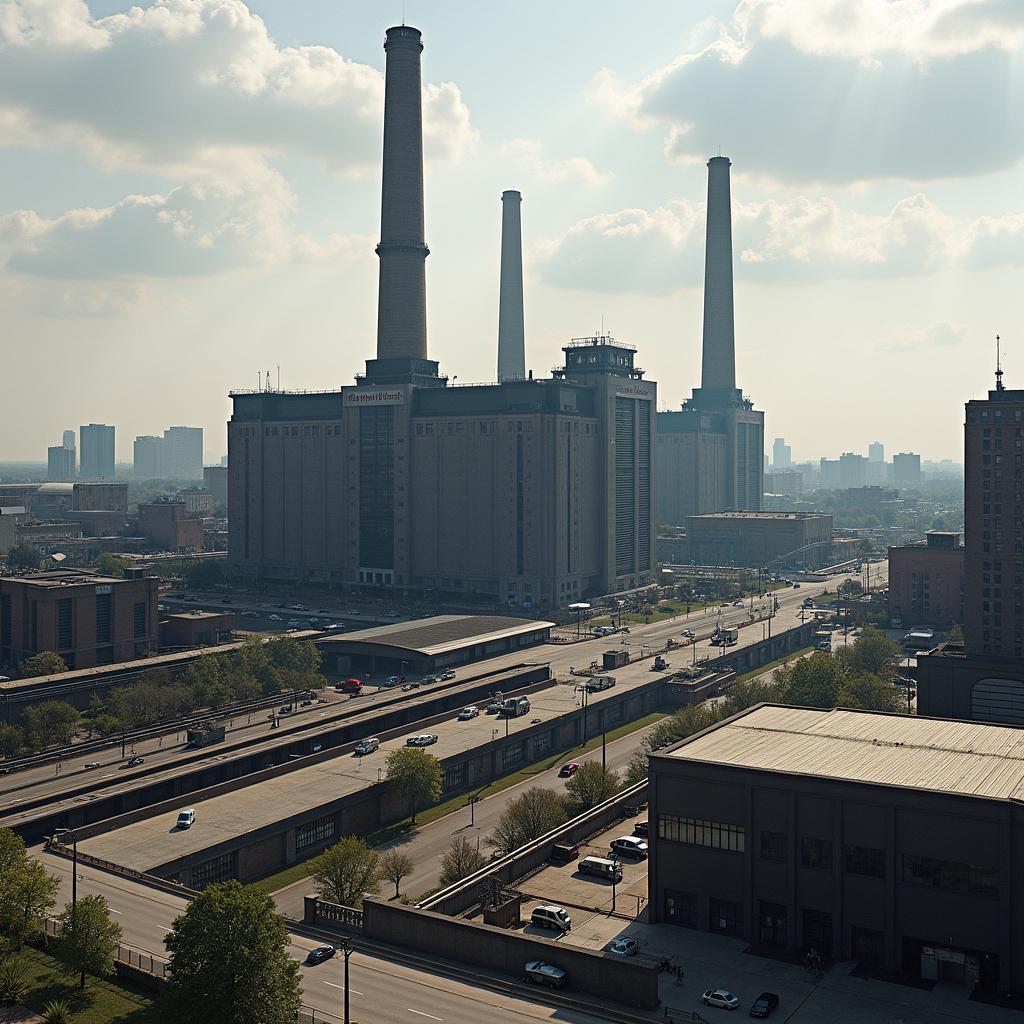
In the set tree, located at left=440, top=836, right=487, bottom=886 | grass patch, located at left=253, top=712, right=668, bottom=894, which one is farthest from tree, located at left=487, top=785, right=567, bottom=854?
grass patch, located at left=253, top=712, right=668, bottom=894

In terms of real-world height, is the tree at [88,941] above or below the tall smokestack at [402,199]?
below

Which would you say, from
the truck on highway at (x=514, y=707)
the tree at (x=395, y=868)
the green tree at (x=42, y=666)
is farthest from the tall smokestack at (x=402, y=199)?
the tree at (x=395, y=868)

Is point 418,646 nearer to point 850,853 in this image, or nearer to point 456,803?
point 456,803

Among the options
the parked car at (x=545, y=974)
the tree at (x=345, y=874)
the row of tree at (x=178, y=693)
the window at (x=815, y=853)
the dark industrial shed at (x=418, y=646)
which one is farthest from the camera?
the dark industrial shed at (x=418, y=646)

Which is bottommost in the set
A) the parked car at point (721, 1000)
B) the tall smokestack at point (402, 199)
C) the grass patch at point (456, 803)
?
the grass patch at point (456, 803)

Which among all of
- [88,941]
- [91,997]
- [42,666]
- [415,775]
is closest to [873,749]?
[415,775]

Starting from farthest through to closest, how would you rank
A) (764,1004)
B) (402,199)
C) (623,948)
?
1. (402,199)
2. (623,948)
3. (764,1004)

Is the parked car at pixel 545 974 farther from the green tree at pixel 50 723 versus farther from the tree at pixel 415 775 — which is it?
the green tree at pixel 50 723
